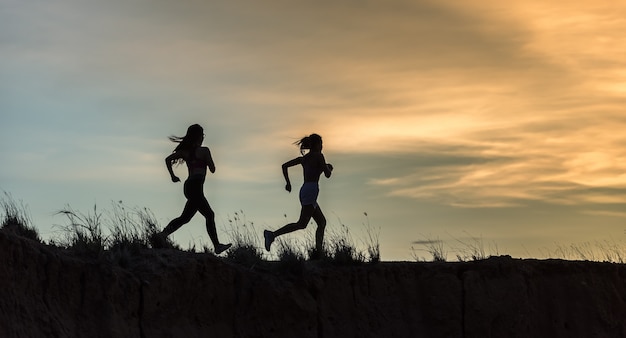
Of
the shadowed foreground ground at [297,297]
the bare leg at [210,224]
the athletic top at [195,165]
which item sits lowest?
the shadowed foreground ground at [297,297]

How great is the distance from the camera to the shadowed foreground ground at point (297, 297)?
566 inches

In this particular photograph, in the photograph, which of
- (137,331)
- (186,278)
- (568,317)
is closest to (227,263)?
(186,278)

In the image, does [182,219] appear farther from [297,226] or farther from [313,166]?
[313,166]

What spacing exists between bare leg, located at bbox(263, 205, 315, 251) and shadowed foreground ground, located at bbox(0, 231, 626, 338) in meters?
0.49

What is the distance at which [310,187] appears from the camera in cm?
1717

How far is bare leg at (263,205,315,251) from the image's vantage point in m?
16.9

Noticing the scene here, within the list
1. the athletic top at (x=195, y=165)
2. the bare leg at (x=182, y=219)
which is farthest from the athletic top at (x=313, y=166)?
the bare leg at (x=182, y=219)

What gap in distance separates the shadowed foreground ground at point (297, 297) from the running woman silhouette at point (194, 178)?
1.57 feet

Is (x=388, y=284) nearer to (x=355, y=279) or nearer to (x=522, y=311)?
(x=355, y=279)

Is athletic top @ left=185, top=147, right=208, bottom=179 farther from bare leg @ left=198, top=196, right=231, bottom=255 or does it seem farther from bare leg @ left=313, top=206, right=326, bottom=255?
bare leg @ left=313, top=206, right=326, bottom=255

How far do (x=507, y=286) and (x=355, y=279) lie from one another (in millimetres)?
3012

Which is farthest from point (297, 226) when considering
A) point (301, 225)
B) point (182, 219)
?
point (182, 219)

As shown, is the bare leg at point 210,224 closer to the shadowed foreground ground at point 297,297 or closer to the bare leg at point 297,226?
the shadowed foreground ground at point 297,297

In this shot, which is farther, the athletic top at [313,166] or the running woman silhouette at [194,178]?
the athletic top at [313,166]
